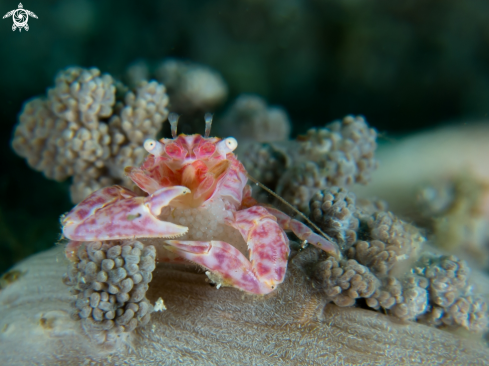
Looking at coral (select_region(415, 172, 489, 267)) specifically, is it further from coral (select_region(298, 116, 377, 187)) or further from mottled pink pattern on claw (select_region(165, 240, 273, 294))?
mottled pink pattern on claw (select_region(165, 240, 273, 294))

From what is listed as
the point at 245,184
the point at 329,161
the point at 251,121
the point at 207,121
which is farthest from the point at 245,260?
the point at 251,121

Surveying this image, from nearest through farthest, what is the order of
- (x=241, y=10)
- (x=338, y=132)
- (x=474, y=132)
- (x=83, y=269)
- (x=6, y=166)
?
(x=83, y=269)
(x=338, y=132)
(x=474, y=132)
(x=6, y=166)
(x=241, y=10)

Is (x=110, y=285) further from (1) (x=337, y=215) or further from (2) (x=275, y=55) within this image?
(2) (x=275, y=55)

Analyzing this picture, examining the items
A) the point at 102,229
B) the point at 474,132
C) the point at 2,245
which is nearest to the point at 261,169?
the point at 102,229

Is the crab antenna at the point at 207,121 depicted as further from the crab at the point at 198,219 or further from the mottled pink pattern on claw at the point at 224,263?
the mottled pink pattern on claw at the point at 224,263

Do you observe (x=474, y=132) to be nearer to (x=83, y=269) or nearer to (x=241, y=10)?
(x=241, y=10)

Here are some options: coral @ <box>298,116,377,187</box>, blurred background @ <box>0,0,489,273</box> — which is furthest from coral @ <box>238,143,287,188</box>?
blurred background @ <box>0,0,489,273</box>

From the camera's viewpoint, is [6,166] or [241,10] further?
[241,10]

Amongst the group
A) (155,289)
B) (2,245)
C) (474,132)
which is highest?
(474,132)
